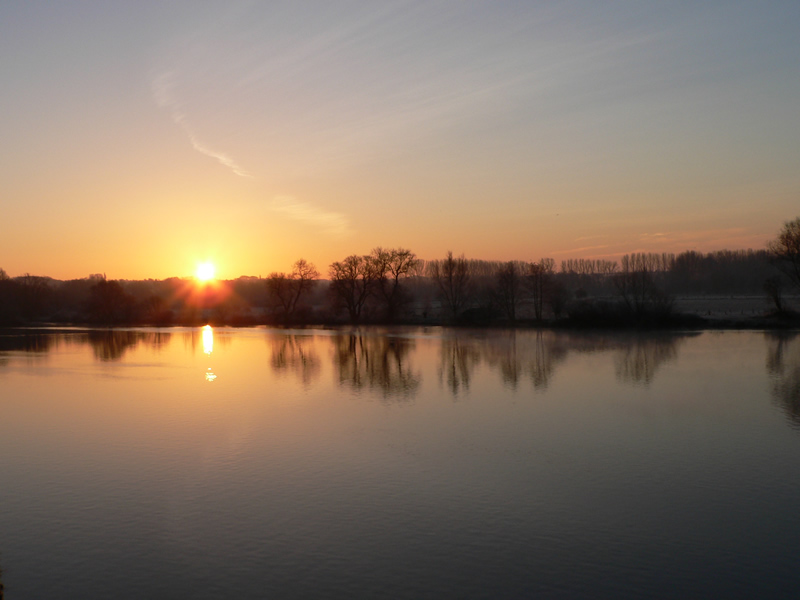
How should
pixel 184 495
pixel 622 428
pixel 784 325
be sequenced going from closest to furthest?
pixel 184 495 < pixel 622 428 < pixel 784 325

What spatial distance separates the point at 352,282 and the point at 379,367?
44.9 m

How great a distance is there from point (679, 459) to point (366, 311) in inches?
2391

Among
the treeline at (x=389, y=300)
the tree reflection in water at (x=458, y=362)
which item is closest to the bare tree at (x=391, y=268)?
the treeline at (x=389, y=300)

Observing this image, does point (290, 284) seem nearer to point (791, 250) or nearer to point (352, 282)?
point (352, 282)

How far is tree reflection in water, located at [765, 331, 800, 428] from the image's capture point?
16453 millimetres

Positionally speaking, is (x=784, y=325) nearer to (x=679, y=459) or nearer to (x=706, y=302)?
(x=706, y=302)

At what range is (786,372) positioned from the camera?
22.9 meters

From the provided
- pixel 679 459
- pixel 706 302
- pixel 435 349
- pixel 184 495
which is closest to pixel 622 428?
pixel 679 459

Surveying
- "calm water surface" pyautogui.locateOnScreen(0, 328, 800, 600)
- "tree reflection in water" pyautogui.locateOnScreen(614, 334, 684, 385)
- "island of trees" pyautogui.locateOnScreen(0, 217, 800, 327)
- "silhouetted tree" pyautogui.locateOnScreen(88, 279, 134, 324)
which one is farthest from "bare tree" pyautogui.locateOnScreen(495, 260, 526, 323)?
"silhouetted tree" pyautogui.locateOnScreen(88, 279, 134, 324)

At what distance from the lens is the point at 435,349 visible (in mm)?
35094

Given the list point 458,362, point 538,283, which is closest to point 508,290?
point 538,283

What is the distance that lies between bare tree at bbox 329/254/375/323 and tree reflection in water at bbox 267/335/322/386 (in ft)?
91.9

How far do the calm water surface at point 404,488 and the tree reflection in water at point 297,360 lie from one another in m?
2.72

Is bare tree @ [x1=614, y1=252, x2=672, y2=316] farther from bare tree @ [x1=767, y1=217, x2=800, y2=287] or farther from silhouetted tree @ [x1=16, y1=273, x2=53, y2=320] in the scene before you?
silhouetted tree @ [x1=16, y1=273, x2=53, y2=320]
